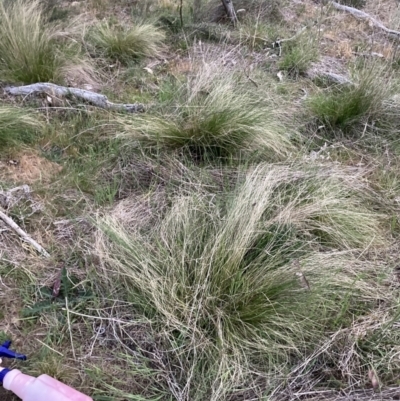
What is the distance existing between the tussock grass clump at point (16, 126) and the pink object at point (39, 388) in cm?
161

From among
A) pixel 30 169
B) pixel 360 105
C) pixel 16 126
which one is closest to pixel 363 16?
pixel 360 105

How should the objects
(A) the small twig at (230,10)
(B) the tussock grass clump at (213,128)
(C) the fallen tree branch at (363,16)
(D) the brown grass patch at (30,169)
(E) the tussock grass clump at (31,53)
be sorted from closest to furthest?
(D) the brown grass patch at (30,169)
(B) the tussock grass clump at (213,128)
(E) the tussock grass clump at (31,53)
(A) the small twig at (230,10)
(C) the fallen tree branch at (363,16)

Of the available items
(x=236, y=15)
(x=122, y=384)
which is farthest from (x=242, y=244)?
(x=236, y=15)

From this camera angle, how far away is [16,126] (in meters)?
2.87

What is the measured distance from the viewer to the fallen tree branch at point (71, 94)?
3215mm

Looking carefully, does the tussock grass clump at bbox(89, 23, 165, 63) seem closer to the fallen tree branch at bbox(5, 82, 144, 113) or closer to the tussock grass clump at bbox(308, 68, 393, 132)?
the fallen tree branch at bbox(5, 82, 144, 113)

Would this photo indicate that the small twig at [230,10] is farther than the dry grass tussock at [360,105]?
Yes

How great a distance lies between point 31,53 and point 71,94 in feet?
1.52

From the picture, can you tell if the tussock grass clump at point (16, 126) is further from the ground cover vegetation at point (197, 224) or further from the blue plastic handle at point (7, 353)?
the blue plastic handle at point (7, 353)

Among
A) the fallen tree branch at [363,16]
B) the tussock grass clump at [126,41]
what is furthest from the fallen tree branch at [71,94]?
the fallen tree branch at [363,16]

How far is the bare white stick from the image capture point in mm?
2096

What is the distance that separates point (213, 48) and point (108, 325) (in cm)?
311

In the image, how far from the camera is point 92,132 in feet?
9.76

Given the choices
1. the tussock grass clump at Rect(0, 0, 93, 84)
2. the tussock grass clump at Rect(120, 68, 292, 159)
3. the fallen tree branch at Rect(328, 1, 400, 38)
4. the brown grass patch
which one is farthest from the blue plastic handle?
the fallen tree branch at Rect(328, 1, 400, 38)
